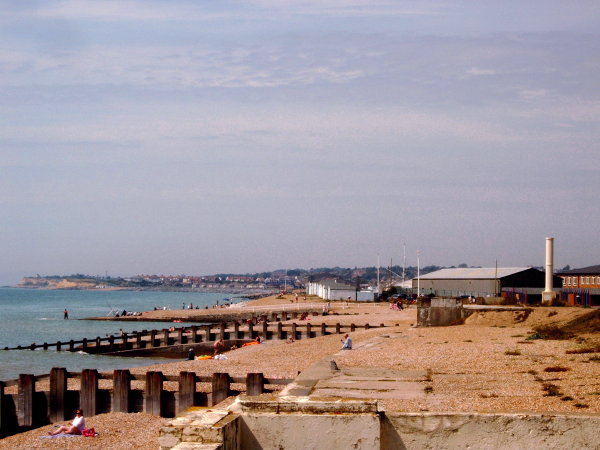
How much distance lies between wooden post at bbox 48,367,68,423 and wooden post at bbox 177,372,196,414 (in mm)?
4035

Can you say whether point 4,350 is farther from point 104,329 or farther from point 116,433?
point 116,433

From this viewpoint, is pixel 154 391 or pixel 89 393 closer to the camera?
pixel 154 391

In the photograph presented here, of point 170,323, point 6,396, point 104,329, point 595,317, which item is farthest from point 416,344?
point 170,323

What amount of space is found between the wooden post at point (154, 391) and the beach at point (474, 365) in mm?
426

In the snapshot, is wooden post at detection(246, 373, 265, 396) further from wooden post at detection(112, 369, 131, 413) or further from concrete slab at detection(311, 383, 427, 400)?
concrete slab at detection(311, 383, 427, 400)

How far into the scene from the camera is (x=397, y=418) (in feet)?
25.9

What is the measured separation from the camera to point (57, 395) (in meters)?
23.4

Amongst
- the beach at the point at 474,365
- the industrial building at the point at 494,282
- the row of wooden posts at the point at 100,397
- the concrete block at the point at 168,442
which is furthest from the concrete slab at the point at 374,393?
the industrial building at the point at 494,282

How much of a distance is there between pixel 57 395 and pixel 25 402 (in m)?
0.91

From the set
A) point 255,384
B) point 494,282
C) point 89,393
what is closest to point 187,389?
point 255,384

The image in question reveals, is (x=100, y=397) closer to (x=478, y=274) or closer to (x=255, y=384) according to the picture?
(x=255, y=384)

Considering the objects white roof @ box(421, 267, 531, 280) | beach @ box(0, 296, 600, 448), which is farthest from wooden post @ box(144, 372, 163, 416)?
white roof @ box(421, 267, 531, 280)

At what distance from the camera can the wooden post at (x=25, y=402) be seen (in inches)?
905

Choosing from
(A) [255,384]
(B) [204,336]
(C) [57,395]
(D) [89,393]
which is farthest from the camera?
(B) [204,336]
